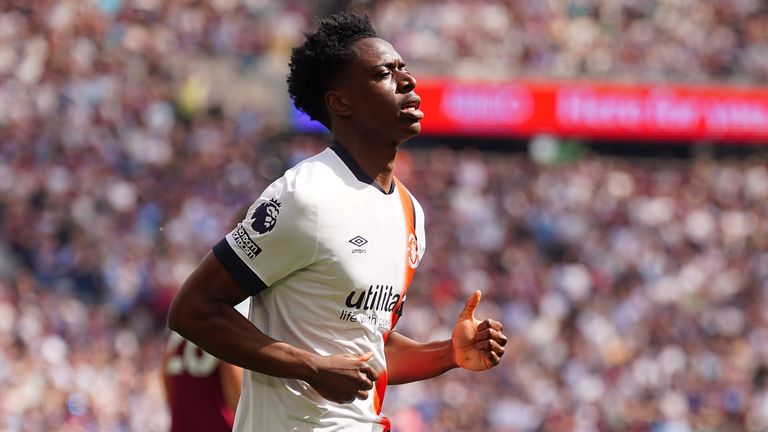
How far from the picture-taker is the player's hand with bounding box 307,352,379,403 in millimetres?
3684

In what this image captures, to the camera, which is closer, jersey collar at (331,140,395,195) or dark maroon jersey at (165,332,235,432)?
jersey collar at (331,140,395,195)

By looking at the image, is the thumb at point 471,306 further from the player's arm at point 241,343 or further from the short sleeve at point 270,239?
the short sleeve at point 270,239

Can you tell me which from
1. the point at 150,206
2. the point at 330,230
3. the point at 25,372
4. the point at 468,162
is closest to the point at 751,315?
the point at 468,162

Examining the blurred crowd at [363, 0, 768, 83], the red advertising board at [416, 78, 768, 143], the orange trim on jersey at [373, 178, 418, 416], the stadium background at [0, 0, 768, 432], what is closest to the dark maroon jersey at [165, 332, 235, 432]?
the orange trim on jersey at [373, 178, 418, 416]

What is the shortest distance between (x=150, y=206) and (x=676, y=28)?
36.2 ft

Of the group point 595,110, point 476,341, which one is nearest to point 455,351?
point 476,341

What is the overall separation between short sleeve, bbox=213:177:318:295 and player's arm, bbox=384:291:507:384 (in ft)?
2.22

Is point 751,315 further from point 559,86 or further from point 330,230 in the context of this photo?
point 330,230

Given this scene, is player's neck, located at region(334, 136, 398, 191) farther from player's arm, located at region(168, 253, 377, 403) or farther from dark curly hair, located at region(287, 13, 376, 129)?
player's arm, located at region(168, 253, 377, 403)

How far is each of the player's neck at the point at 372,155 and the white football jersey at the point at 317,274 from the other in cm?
3

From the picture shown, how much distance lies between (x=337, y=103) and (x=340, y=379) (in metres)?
0.89

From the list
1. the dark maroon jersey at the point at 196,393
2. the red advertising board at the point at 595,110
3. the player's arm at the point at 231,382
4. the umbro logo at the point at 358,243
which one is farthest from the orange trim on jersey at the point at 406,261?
the red advertising board at the point at 595,110

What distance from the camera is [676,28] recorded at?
23.8 meters

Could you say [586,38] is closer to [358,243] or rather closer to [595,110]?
[595,110]
